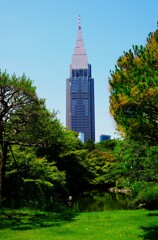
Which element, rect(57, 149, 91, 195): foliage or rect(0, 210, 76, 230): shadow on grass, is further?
rect(57, 149, 91, 195): foliage

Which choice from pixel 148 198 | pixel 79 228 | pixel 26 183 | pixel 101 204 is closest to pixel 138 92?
pixel 79 228

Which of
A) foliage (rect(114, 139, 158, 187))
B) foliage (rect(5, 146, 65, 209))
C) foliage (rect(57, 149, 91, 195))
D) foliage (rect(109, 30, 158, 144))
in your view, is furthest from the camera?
foliage (rect(57, 149, 91, 195))

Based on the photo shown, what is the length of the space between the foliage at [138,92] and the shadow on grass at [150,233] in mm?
3496

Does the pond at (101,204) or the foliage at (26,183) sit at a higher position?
the foliage at (26,183)

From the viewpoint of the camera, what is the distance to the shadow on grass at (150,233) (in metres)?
10.9

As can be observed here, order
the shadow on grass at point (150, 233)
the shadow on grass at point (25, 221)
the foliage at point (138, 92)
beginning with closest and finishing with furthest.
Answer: the foliage at point (138, 92)
the shadow on grass at point (150, 233)
the shadow on grass at point (25, 221)

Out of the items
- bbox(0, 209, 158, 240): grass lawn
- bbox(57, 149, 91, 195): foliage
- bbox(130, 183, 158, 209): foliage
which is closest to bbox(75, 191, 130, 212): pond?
bbox(57, 149, 91, 195): foliage

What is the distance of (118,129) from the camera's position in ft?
37.1

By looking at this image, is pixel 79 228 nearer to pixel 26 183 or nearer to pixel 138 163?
pixel 138 163

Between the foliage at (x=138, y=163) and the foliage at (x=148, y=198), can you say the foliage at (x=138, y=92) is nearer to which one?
the foliage at (x=138, y=163)

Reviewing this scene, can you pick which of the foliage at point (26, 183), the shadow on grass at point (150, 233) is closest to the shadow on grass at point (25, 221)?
the foliage at point (26, 183)

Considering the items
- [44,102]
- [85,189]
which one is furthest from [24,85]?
[85,189]

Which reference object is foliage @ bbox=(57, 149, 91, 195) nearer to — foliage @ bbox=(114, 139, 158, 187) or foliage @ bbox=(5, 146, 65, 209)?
foliage @ bbox=(5, 146, 65, 209)

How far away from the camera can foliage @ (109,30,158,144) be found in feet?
29.2
